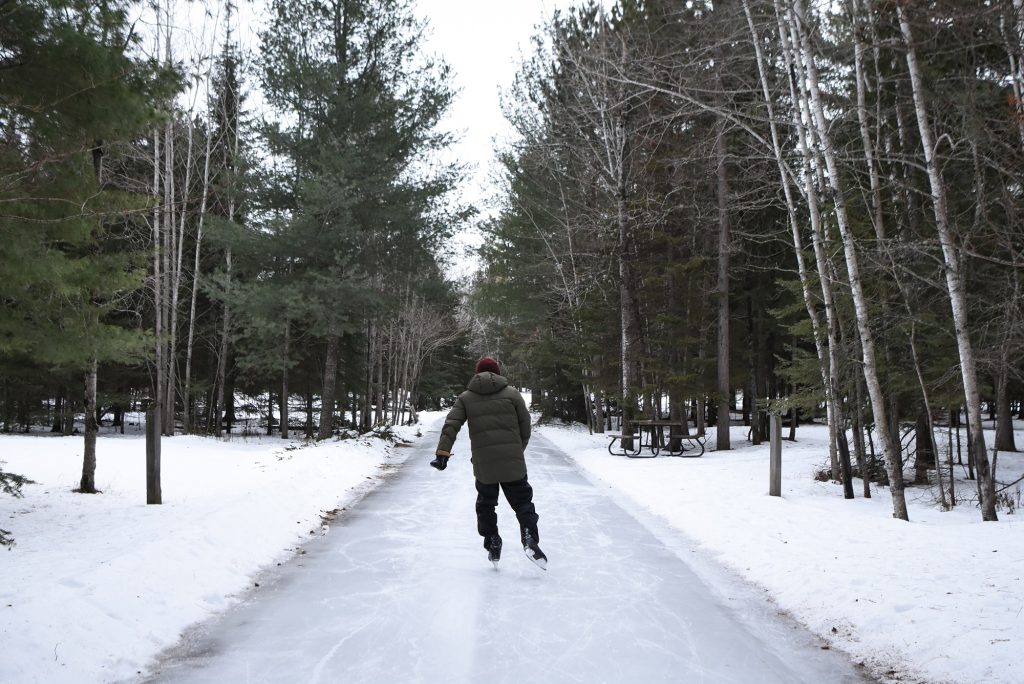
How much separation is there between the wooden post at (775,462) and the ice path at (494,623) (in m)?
3.79

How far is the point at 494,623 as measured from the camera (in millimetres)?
4898

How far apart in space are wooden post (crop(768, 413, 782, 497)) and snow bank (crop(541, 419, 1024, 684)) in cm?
35

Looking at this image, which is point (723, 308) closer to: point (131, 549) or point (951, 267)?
point (951, 267)

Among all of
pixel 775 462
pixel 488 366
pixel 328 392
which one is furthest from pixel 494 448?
pixel 328 392

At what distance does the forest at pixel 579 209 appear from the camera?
760 cm

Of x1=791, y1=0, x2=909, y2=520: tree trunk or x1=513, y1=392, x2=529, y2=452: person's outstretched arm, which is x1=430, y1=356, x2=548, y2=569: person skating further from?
x1=791, y1=0, x2=909, y2=520: tree trunk

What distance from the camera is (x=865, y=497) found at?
1212cm

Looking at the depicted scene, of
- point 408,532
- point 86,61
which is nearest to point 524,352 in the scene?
point 408,532

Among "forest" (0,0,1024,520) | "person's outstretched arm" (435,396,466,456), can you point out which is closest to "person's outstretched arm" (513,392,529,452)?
"person's outstretched arm" (435,396,466,456)

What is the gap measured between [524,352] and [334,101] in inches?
522

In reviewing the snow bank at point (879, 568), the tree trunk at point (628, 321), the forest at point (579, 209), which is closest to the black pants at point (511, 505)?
the snow bank at point (879, 568)

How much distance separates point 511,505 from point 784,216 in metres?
19.7

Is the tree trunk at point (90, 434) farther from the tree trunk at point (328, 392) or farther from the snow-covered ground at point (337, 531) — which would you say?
the tree trunk at point (328, 392)

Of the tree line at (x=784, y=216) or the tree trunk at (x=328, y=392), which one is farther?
the tree trunk at (x=328, y=392)
